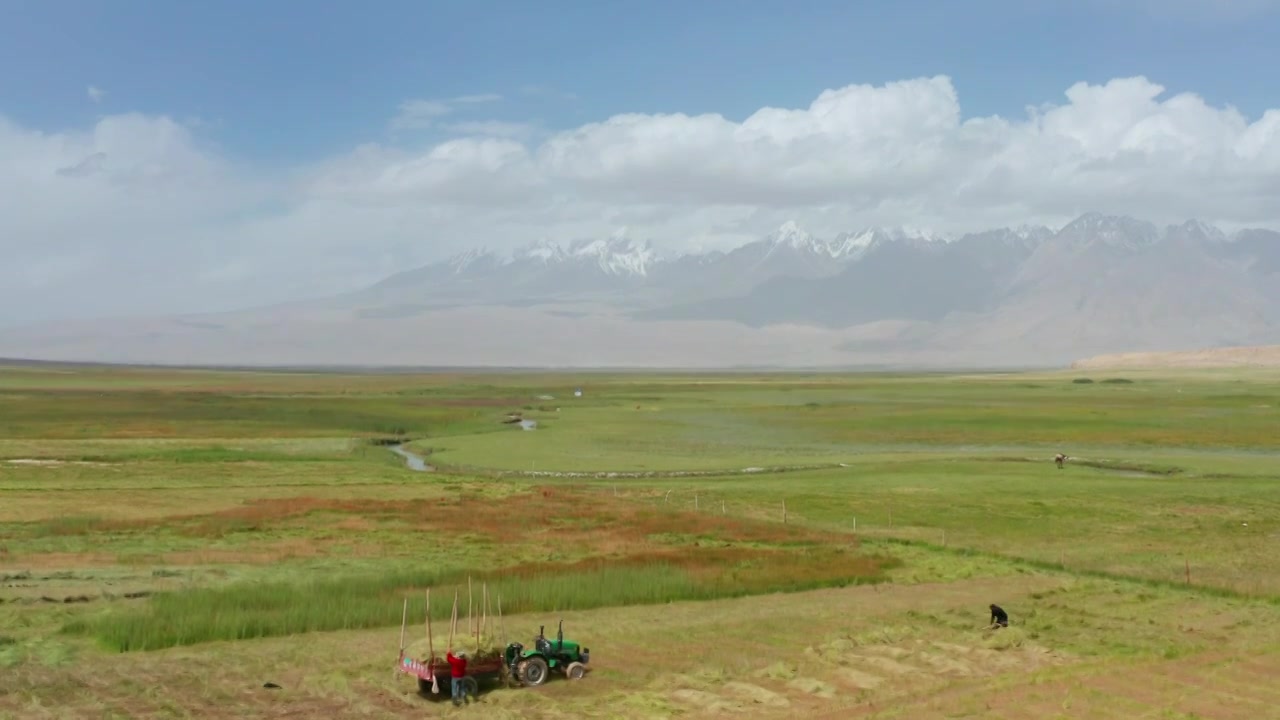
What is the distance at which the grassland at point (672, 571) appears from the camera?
78.3 ft

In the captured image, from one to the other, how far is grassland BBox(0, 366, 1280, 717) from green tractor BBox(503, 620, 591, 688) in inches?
22.6

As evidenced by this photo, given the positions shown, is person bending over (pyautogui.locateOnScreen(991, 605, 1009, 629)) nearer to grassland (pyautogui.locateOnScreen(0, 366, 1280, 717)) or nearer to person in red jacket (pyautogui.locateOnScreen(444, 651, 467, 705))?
grassland (pyautogui.locateOnScreen(0, 366, 1280, 717))

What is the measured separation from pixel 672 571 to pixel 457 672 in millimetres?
14104

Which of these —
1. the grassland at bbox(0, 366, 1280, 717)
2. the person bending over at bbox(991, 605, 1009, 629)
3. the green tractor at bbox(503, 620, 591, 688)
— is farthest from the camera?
the person bending over at bbox(991, 605, 1009, 629)

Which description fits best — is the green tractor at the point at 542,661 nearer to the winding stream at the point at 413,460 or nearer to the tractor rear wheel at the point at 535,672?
the tractor rear wheel at the point at 535,672

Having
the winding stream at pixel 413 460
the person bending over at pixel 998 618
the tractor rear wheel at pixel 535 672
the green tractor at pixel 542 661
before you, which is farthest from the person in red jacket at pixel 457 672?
the winding stream at pixel 413 460

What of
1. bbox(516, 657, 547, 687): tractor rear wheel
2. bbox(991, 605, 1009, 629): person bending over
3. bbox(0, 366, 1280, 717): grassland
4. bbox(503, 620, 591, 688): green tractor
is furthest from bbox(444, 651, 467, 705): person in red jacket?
bbox(991, 605, 1009, 629): person bending over

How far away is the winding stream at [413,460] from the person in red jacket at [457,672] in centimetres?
5196

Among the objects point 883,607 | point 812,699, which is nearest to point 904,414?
point 883,607

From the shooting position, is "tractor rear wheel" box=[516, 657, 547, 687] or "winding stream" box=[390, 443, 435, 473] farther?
"winding stream" box=[390, 443, 435, 473]

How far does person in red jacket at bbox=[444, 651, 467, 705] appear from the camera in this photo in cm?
2369

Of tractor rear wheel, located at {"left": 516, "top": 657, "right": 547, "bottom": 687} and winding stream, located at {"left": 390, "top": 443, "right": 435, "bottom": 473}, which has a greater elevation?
tractor rear wheel, located at {"left": 516, "top": 657, "right": 547, "bottom": 687}

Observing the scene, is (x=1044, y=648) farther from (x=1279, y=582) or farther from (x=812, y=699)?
(x=1279, y=582)

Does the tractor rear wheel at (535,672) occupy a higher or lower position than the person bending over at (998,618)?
lower
